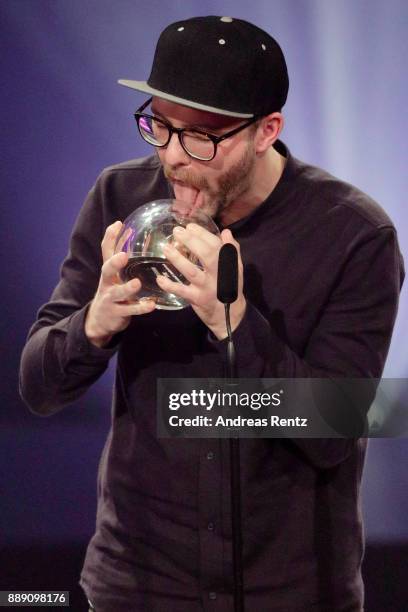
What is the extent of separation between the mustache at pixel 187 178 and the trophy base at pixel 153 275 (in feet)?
0.64

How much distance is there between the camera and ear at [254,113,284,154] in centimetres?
152

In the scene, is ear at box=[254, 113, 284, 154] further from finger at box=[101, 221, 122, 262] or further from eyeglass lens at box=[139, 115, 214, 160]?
finger at box=[101, 221, 122, 262]

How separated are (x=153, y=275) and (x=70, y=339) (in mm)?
189

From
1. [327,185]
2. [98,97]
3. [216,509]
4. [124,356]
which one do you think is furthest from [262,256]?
[98,97]

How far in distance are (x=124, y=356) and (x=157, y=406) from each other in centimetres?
10

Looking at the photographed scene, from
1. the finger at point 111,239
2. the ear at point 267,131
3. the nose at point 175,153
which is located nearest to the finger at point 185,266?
the finger at point 111,239

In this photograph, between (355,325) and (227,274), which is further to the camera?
(355,325)

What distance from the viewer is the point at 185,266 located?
49.6 inches

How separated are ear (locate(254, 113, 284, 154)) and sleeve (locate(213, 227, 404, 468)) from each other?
0.73ft

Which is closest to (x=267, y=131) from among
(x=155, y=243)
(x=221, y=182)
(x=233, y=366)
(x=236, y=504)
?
(x=221, y=182)

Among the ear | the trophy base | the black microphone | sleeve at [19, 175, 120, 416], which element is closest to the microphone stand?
the black microphone

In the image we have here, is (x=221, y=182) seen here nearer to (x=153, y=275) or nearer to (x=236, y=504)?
(x=153, y=275)

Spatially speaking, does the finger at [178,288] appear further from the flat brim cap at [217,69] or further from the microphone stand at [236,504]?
the flat brim cap at [217,69]

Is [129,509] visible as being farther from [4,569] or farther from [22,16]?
[22,16]
